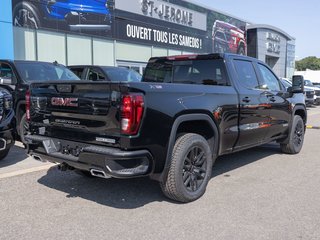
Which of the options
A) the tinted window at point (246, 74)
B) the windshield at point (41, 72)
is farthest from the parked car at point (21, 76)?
the tinted window at point (246, 74)

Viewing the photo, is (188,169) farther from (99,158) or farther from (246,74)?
(246,74)

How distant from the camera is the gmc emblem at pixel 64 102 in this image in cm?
432

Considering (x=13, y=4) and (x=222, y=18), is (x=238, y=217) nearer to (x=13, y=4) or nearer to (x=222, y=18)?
(x=13, y=4)

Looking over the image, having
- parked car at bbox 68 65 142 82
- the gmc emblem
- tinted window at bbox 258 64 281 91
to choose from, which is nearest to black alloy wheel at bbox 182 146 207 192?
the gmc emblem

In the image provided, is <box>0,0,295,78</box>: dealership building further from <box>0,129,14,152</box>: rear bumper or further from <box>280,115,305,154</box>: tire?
<box>280,115,305,154</box>: tire

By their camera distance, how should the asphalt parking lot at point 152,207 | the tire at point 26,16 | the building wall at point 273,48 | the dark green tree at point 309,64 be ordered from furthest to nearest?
the dark green tree at point 309,64
the building wall at point 273,48
the tire at point 26,16
the asphalt parking lot at point 152,207

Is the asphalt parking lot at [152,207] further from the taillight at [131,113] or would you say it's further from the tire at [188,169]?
the taillight at [131,113]

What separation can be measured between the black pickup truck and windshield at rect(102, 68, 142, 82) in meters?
4.19

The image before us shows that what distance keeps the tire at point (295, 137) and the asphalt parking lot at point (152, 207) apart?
113cm

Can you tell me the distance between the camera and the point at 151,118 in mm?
4039

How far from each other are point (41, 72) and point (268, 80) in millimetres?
4839

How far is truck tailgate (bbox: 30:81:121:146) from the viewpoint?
13.0ft

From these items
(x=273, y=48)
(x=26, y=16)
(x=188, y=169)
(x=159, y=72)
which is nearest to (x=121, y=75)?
(x=159, y=72)

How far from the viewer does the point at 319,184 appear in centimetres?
547
